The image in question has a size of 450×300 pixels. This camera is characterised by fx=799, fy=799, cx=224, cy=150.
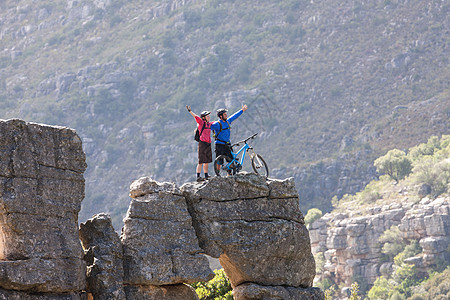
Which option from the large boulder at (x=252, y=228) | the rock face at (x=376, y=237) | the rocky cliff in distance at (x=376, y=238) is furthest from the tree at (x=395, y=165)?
the large boulder at (x=252, y=228)

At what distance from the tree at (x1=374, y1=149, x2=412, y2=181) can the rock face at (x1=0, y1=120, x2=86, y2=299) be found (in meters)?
98.4

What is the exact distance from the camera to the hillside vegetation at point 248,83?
441 feet

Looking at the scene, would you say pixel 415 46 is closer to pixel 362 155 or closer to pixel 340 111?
pixel 340 111

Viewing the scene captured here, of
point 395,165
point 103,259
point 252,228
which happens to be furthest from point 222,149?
point 395,165

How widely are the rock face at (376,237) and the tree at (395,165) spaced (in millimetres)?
13190

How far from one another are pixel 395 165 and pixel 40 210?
3938 inches

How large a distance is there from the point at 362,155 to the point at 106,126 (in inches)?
2568

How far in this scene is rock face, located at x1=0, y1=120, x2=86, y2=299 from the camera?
20.5 meters

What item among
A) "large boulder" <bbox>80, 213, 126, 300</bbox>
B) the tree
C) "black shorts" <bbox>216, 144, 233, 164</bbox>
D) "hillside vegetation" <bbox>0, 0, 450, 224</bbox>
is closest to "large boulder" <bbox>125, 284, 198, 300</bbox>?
"large boulder" <bbox>80, 213, 126, 300</bbox>

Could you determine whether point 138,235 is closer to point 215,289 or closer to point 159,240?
point 159,240

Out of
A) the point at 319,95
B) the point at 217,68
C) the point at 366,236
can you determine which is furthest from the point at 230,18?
the point at 366,236

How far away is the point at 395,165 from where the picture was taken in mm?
116500

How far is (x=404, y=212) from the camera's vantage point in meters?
99.7

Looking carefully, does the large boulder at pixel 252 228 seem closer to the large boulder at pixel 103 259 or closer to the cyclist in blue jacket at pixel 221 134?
the cyclist in blue jacket at pixel 221 134
